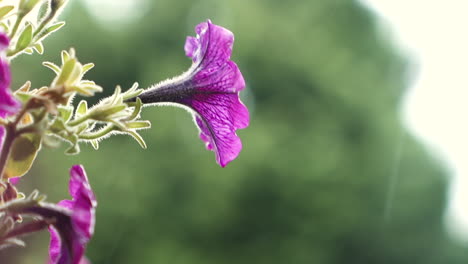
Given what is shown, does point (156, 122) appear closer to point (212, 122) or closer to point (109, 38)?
point (109, 38)

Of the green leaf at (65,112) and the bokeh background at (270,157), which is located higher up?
the bokeh background at (270,157)

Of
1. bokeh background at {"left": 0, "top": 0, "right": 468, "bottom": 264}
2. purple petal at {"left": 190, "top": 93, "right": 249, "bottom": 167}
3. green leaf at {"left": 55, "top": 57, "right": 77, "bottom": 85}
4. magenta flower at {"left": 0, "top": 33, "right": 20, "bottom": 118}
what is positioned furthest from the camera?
bokeh background at {"left": 0, "top": 0, "right": 468, "bottom": 264}

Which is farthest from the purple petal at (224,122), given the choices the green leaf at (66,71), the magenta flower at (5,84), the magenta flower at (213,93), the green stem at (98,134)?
the magenta flower at (5,84)

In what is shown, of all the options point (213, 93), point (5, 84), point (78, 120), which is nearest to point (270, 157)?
point (213, 93)

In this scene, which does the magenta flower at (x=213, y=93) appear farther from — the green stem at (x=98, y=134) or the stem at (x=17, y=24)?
the stem at (x=17, y=24)

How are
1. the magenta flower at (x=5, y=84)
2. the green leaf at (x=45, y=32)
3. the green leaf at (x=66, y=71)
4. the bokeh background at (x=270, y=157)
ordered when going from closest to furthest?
the magenta flower at (x=5, y=84) → the green leaf at (x=66, y=71) → the green leaf at (x=45, y=32) → the bokeh background at (x=270, y=157)

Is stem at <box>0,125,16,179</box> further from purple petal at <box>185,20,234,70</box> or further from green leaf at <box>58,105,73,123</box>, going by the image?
purple petal at <box>185,20,234,70</box>

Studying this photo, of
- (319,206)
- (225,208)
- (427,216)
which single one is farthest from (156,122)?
(427,216)

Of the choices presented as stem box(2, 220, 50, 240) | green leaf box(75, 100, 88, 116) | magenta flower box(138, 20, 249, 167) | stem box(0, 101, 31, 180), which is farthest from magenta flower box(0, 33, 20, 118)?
magenta flower box(138, 20, 249, 167)
